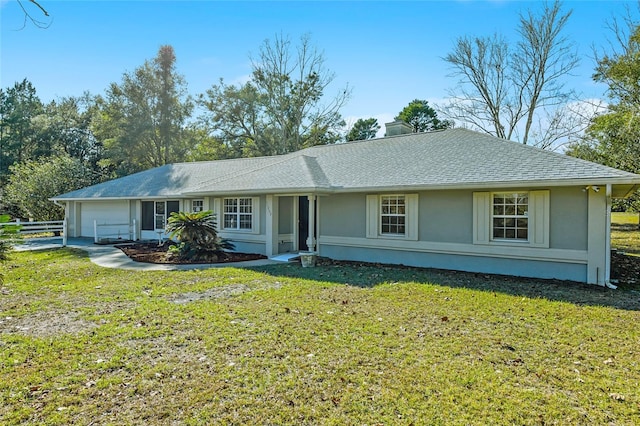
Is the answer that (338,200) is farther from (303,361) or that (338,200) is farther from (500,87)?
(500,87)

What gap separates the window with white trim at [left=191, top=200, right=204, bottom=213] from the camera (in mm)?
15815

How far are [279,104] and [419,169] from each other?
912 inches

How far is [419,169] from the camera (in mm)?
11289

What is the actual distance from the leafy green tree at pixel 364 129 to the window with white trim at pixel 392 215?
28817 millimetres

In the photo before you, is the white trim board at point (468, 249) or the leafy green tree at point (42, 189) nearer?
the white trim board at point (468, 249)

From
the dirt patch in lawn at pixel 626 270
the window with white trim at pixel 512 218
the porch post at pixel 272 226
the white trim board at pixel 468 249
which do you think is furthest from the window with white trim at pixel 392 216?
the dirt patch in lawn at pixel 626 270

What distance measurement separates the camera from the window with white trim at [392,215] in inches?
440

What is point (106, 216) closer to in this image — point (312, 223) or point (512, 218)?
point (312, 223)

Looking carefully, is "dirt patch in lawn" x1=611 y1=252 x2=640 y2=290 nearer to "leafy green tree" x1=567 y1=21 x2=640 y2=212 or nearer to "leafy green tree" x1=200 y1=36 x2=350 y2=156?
"leafy green tree" x1=567 y1=21 x2=640 y2=212

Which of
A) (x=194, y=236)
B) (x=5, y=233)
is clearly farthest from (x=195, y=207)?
(x=5, y=233)

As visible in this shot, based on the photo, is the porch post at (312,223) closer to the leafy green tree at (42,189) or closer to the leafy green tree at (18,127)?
the leafy green tree at (42,189)

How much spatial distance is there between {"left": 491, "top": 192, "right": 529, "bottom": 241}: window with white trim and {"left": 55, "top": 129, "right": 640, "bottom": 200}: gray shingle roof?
2.14ft

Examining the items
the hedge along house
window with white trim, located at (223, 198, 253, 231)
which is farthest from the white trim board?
window with white trim, located at (223, 198, 253, 231)

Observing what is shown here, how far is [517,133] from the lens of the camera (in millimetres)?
25438
